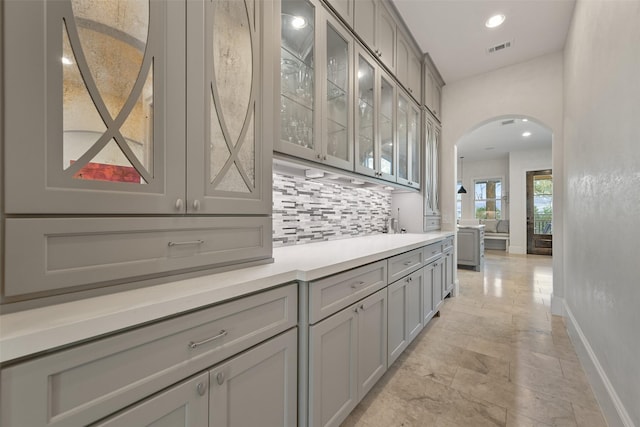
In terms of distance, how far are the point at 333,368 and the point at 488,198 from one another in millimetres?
9097

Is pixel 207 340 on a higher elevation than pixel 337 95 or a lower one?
lower

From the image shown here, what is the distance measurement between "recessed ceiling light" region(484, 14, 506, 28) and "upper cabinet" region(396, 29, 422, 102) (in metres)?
0.71

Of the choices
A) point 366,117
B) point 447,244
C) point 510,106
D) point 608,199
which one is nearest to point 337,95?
point 366,117

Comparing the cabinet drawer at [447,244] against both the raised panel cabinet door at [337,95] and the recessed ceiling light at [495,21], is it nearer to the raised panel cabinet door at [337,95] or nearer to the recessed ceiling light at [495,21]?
the raised panel cabinet door at [337,95]

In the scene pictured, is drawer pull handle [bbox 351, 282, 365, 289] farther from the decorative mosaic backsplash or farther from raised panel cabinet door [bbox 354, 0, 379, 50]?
raised panel cabinet door [bbox 354, 0, 379, 50]

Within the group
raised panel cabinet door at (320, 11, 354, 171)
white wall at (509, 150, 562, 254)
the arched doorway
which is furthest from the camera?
white wall at (509, 150, 562, 254)

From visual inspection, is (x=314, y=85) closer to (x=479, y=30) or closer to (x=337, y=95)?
(x=337, y=95)

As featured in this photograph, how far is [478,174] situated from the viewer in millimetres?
8727

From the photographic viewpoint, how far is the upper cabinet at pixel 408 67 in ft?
8.91

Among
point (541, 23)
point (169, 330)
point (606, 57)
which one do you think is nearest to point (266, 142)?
point (169, 330)

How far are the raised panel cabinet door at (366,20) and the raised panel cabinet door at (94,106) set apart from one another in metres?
1.56

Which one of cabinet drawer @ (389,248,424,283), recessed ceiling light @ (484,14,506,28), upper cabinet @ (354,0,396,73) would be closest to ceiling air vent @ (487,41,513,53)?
recessed ceiling light @ (484,14,506,28)

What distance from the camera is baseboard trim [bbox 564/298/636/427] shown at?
1322mm

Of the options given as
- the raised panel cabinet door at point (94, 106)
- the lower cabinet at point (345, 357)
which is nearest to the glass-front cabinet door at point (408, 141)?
the lower cabinet at point (345, 357)
